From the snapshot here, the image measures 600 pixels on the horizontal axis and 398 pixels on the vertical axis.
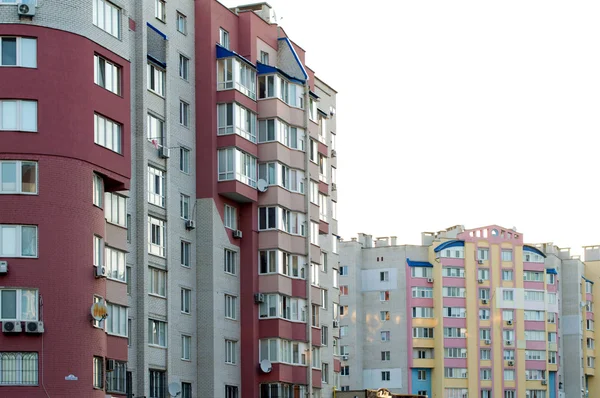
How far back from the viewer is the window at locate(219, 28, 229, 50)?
228ft

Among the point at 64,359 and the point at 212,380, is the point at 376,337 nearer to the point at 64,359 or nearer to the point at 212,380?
the point at 212,380

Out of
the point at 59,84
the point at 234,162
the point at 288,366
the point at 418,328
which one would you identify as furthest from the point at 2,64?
the point at 418,328

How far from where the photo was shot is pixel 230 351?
222 feet

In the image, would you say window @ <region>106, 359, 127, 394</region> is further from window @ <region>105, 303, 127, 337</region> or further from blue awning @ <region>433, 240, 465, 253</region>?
blue awning @ <region>433, 240, 465, 253</region>

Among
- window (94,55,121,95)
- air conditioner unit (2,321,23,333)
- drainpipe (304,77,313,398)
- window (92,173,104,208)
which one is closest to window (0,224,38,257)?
air conditioner unit (2,321,23,333)

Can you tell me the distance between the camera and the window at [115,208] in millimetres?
54812

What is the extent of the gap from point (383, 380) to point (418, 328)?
21.3 ft

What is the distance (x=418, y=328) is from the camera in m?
129

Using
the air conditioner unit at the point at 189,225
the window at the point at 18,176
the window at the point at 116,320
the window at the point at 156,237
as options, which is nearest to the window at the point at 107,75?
the window at the point at 18,176

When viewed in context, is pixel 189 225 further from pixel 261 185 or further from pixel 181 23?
pixel 181 23

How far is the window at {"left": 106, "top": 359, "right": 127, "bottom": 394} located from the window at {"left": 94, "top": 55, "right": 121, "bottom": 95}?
1168 cm

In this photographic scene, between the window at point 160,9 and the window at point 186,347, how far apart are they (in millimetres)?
16418

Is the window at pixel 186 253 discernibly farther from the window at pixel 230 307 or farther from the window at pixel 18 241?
the window at pixel 18 241

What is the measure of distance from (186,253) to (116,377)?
11883mm
